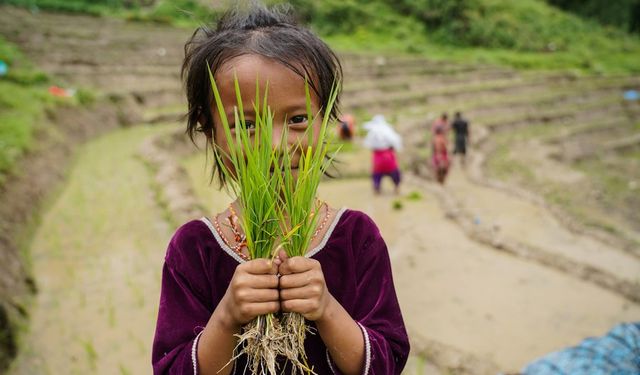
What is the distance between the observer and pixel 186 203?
5820 millimetres

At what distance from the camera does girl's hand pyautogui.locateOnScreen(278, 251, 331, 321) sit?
1.03 meters

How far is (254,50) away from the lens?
1.23 metres

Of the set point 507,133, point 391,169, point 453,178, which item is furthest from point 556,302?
point 507,133

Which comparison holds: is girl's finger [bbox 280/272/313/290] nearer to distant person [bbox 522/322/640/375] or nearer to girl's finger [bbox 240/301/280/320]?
girl's finger [bbox 240/301/280/320]

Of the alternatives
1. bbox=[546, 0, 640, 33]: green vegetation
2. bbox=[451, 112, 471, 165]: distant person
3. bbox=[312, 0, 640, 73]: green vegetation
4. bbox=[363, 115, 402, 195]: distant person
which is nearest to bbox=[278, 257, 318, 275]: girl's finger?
bbox=[363, 115, 402, 195]: distant person

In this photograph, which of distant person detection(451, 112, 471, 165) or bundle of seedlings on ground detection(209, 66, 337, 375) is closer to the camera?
bundle of seedlings on ground detection(209, 66, 337, 375)

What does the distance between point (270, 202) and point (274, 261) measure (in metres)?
0.14

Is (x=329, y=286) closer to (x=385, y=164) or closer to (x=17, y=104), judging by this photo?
(x=385, y=164)

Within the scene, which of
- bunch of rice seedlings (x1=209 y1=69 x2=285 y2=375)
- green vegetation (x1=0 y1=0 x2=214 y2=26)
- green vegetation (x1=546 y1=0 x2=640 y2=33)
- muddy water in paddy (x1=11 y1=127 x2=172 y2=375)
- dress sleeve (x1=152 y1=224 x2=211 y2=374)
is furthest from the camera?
green vegetation (x1=546 y1=0 x2=640 y2=33)

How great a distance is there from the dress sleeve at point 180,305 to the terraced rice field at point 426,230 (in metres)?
2.19

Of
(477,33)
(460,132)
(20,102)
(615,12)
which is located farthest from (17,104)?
(615,12)

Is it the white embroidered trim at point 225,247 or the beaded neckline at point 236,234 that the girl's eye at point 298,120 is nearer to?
the beaded neckline at point 236,234

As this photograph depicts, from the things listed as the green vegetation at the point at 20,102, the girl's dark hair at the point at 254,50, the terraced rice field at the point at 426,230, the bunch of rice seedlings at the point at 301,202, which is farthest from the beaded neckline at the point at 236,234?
the green vegetation at the point at 20,102

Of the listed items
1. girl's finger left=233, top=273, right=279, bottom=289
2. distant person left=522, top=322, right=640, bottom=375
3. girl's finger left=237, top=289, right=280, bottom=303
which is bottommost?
distant person left=522, top=322, right=640, bottom=375
